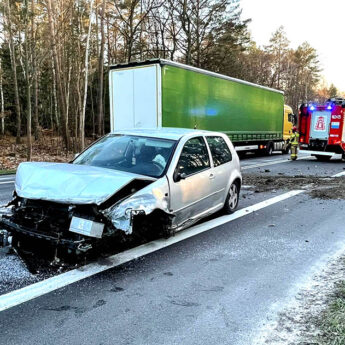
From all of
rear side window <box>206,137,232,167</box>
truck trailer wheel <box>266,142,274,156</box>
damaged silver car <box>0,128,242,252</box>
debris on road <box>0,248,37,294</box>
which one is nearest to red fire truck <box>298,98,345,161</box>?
truck trailer wheel <box>266,142,274,156</box>

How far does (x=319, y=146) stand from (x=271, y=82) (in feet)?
122

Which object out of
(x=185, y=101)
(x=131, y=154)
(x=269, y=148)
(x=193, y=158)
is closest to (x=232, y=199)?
(x=193, y=158)

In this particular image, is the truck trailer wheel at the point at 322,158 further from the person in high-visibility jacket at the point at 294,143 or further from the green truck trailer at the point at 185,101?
the green truck trailer at the point at 185,101

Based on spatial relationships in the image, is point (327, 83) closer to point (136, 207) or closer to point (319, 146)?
point (319, 146)

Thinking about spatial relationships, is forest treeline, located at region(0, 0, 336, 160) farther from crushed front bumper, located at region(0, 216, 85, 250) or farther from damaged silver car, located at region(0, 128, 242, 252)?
crushed front bumper, located at region(0, 216, 85, 250)

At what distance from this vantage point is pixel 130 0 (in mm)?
27016

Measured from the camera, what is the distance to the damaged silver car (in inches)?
151

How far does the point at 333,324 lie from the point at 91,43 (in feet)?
94.7

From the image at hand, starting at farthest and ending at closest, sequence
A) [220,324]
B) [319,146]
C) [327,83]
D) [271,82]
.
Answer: [327,83]
[271,82]
[319,146]
[220,324]

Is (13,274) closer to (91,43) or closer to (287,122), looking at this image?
(287,122)

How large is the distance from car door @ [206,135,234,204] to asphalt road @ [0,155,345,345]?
0.85 metres

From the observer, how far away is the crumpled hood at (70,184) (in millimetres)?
3881

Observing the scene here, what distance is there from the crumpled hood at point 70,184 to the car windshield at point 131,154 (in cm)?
52

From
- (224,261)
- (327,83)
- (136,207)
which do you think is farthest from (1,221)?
(327,83)
